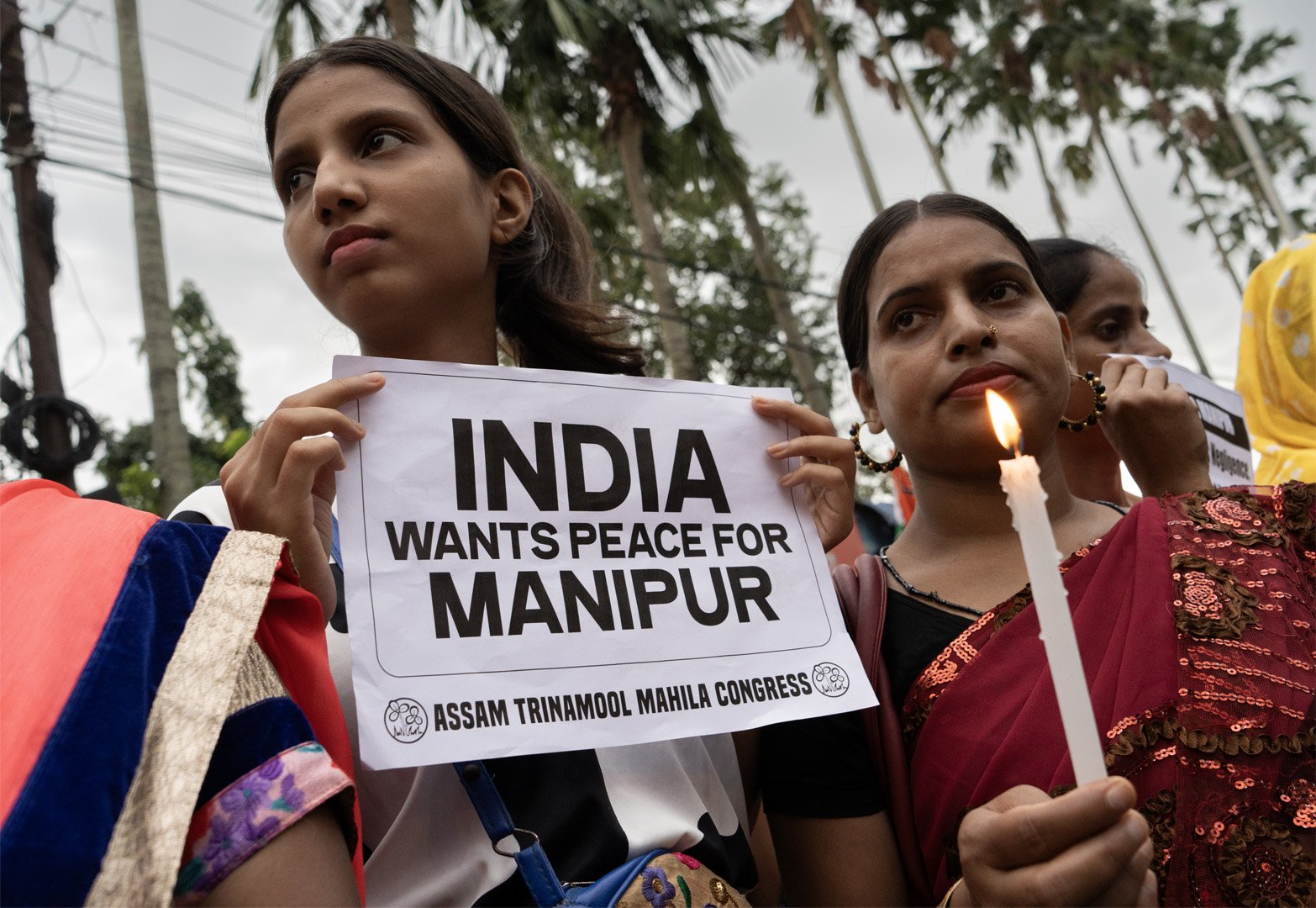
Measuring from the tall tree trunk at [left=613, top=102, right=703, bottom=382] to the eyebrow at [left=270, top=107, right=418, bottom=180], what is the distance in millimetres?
7372

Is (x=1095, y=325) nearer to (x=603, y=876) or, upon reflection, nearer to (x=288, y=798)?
(x=603, y=876)

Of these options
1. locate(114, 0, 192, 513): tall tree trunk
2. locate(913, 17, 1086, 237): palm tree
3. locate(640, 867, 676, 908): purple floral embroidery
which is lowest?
locate(640, 867, 676, 908): purple floral embroidery

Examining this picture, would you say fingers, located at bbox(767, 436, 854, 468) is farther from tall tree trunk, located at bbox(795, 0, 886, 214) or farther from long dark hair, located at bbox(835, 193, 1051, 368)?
tall tree trunk, located at bbox(795, 0, 886, 214)

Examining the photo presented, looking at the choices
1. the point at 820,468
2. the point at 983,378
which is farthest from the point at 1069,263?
the point at 820,468

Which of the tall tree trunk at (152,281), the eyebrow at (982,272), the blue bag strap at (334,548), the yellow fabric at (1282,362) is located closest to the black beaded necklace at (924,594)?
the eyebrow at (982,272)

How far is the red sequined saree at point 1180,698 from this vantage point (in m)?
Result: 1.20

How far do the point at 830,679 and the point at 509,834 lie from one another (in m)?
0.51

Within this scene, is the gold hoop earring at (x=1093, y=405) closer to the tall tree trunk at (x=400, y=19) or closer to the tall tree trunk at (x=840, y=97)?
the tall tree trunk at (x=400, y=19)

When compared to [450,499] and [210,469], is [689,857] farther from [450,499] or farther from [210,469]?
[210,469]

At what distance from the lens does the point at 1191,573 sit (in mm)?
1377

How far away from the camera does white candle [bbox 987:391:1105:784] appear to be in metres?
0.63

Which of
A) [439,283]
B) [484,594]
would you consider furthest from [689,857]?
[439,283]

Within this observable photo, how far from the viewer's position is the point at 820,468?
161cm

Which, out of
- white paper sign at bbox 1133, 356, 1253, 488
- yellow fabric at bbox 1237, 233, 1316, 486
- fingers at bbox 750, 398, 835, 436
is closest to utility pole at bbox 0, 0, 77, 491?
fingers at bbox 750, 398, 835, 436
